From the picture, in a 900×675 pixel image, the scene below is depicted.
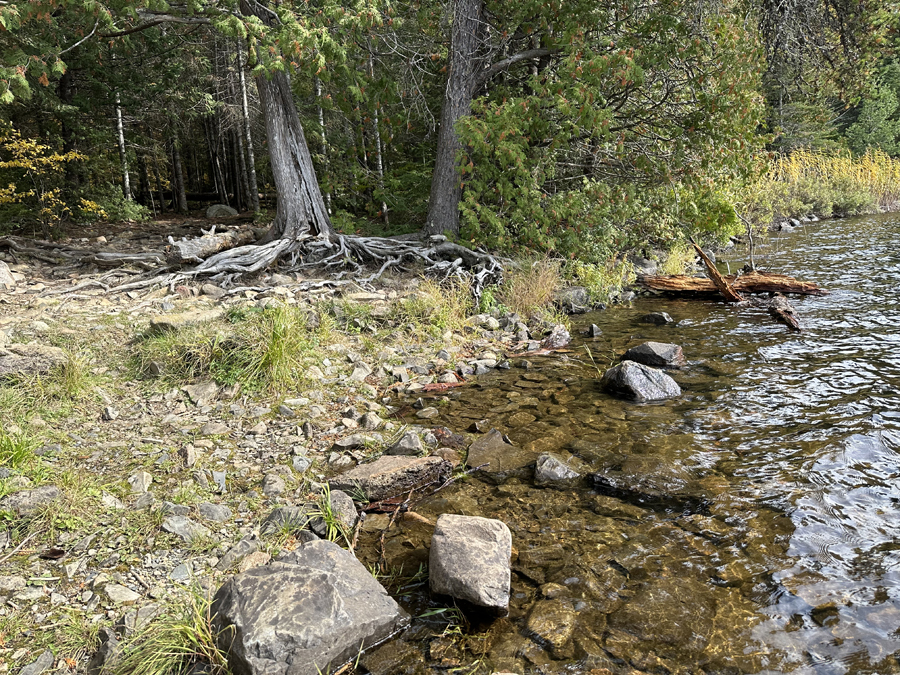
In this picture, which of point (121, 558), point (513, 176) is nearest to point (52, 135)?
point (513, 176)

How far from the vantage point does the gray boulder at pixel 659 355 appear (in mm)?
5836

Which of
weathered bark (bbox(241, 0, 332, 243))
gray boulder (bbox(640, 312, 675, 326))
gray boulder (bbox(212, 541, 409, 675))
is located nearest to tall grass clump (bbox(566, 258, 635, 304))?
gray boulder (bbox(640, 312, 675, 326))

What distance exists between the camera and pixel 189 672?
2291 mm

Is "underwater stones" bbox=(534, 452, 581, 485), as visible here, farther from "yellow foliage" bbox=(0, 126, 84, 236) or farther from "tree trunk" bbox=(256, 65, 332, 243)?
"yellow foliage" bbox=(0, 126, 84, 236)

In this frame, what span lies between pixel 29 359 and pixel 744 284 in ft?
30.2

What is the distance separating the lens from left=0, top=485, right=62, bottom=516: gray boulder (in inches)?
120

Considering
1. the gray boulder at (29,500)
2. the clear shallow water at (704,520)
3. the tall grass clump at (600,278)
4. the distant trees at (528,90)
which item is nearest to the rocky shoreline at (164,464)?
the gray boulder at (29,500)

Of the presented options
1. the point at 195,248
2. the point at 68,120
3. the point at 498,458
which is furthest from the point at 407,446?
the point at 68,120

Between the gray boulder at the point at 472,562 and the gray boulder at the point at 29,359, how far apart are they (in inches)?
152

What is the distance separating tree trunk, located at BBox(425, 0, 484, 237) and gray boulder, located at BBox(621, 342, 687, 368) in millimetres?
4380

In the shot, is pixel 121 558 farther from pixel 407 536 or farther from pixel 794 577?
pixel 794 577

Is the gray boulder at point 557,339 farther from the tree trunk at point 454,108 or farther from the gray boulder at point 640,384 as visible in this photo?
the tree trunk at point 454,108

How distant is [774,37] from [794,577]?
8.38 meters

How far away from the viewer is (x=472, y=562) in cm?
275
